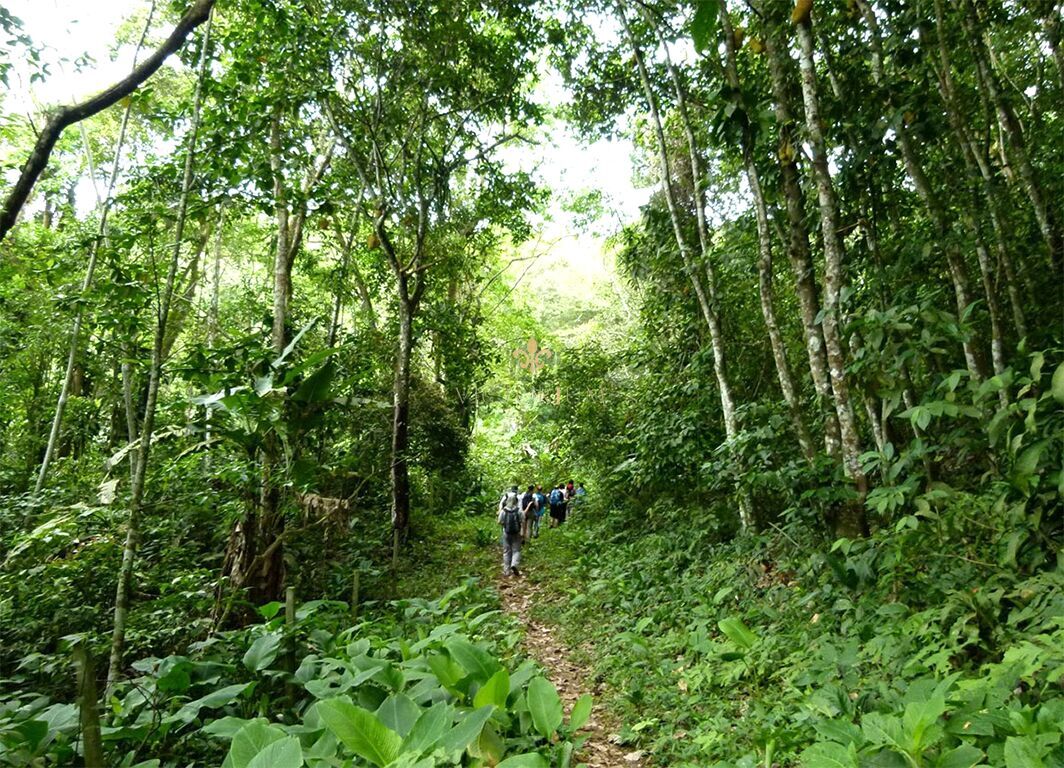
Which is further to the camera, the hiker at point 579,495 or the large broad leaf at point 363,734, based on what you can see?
the hiker at point 579,495

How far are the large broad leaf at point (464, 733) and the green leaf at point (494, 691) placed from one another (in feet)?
1.98

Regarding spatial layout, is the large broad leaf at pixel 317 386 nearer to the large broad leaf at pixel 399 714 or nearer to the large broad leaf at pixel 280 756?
the large broad leaf at pixel 399 714

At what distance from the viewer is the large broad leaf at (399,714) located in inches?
110

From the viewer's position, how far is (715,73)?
26.2ft

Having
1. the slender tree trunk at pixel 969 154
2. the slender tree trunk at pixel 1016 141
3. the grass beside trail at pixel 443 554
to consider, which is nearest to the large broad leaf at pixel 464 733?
the slender tree trunk at pixel 969 154

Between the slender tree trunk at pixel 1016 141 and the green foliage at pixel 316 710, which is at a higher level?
the slender tree trunk at pixel 1016 141

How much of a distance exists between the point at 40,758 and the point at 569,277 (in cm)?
3941

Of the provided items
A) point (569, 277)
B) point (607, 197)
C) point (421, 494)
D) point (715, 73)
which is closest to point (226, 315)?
point (421, 494)

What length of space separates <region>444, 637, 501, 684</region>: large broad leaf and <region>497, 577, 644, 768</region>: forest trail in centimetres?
73

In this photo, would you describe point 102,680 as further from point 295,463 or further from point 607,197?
point 607,197

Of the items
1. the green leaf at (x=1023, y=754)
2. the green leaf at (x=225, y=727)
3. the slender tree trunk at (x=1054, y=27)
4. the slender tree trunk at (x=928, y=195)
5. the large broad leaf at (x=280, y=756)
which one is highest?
the slender tree trunk at (x=1054, y=27)

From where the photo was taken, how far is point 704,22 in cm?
98

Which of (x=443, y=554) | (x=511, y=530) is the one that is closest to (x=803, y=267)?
(x=511, y=530)

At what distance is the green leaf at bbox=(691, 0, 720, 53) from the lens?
96 cm
